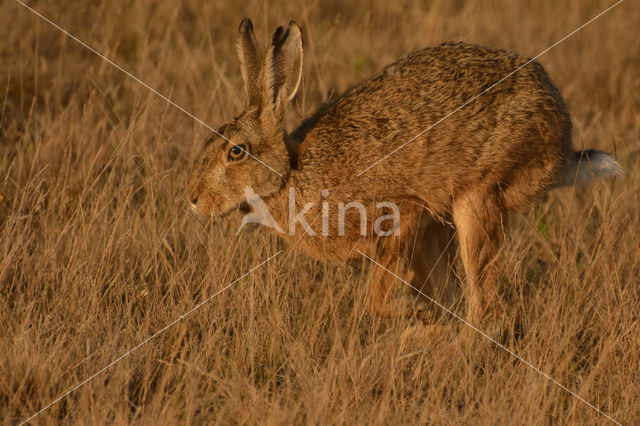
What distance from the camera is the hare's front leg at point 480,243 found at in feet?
14.2

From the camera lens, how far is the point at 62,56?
686 cm

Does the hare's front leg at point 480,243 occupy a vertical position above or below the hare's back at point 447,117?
below

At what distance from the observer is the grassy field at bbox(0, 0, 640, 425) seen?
3.35 meters

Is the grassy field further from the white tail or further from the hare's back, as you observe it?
the hare's back

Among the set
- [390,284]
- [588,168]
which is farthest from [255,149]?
[588,168]

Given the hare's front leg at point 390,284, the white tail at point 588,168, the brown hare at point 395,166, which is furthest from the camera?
the white tail at point 588,168

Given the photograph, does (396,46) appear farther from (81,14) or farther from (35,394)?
(35,394)

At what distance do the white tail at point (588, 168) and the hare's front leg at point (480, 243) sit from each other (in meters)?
0.51

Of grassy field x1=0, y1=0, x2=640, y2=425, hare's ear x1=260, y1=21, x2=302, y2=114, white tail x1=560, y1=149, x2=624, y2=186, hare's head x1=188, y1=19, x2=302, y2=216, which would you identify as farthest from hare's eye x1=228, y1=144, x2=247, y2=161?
white tail x1=560, y1=149, x2=624, y2=186

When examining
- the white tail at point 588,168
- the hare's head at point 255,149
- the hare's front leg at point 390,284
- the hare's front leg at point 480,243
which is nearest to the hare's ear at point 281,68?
the hare's head at point 255,149

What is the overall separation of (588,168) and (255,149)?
6.16 feet

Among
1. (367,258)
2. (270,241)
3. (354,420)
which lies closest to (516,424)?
(354,420)

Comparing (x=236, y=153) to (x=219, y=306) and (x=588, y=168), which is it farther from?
(x=588, y=168)

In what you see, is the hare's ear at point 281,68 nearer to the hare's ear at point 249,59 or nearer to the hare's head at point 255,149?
the hare's head at point 255,149
